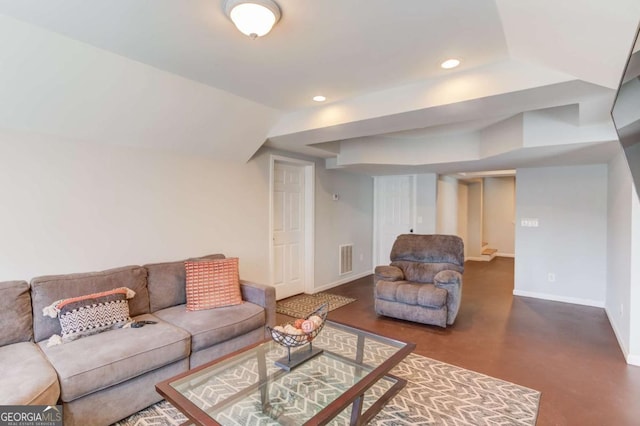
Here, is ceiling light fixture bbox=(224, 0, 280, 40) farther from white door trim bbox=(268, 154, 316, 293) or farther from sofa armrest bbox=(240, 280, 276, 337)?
white door trim bbox=(268, 154, 316, 293)

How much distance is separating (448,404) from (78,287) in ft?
9.12

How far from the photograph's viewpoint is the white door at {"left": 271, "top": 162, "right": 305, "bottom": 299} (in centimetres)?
455

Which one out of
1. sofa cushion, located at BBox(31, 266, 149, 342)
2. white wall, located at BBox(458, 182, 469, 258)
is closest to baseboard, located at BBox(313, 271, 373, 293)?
sofa cushion, located at BBox(31, 266, 149, 342)

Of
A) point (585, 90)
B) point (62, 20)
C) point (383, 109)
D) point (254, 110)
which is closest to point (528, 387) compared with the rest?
point (585, 90)

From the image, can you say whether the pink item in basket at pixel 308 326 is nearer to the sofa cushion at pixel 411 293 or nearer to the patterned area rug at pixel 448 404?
the patterned area rug at pixel 448 404

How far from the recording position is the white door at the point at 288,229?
455cm

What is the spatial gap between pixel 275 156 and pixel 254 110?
1.09 meters

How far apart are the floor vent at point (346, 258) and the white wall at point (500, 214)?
514cm

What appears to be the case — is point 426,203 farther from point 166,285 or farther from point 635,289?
point 166,285

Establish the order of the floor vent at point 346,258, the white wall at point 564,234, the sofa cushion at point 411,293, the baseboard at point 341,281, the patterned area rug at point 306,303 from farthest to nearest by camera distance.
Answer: the floor vent at point 346,258 < the baseboard at point 341,281 < the white wall at point 564,234 < the patterned area rug at point 306,303 < the sofa cushion at point 411,293

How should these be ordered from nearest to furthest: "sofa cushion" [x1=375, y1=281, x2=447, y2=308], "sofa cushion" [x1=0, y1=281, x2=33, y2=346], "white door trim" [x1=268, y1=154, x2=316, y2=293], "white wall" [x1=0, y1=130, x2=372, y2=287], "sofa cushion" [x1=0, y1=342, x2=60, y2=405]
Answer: "sofa cushion" [x1=0, y1=342, x2=60, y2=405] < "sofa cushion" [x1=0, y1=281, x2=33, y2=346] < "white wall" [x1=0, y1=130, x2=372, y2=287] < "sofa cushion" [x1=375, y1=281, x2=447, y2=308] < "white door trim" [x1=268, y1=154, x2=316, y2=293]

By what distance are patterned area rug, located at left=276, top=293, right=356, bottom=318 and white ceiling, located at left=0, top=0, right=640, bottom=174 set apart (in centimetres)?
230

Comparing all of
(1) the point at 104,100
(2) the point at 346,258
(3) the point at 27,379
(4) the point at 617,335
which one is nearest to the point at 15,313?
(3) the point at 27,379

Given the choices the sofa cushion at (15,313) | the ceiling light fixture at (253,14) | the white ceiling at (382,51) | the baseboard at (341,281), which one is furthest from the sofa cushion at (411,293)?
the sofa cushion at (15,313)
